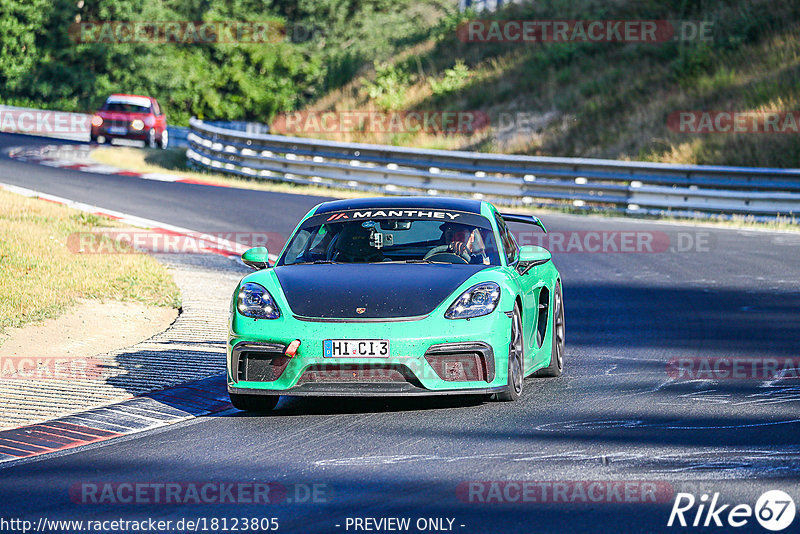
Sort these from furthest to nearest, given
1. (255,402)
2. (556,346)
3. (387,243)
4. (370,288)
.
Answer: (556,346) < (387,243) < (255,402) < (370,288)

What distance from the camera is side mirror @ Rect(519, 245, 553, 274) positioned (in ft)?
28.1

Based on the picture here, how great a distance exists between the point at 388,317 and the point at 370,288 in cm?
36

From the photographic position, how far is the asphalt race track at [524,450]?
5.45 meters

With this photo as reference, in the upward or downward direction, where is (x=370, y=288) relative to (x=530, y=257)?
downward

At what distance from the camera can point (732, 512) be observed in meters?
5.25

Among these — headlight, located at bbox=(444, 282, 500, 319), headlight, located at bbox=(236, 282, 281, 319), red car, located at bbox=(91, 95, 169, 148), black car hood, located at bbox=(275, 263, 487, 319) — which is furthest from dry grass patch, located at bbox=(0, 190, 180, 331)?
red car, located at bbox=(91, 95, 169, 148)

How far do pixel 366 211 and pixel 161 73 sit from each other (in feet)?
177

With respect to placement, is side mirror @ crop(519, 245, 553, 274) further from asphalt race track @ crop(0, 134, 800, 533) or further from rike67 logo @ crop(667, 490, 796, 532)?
rike67 logo @ crop(667, 490, 796, 532)

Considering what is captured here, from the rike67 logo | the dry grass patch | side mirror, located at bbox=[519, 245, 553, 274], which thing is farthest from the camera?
the dry grass patch

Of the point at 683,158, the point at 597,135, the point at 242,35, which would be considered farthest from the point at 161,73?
the point at 683,158

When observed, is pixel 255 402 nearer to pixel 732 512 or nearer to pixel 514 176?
pixel 732 512

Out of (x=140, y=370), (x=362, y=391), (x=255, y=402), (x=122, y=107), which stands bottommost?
(x=140, y=370)

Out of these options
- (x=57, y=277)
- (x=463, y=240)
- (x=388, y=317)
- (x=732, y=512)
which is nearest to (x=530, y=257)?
(x=463, y=240)

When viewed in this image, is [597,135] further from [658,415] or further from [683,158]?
[658,415]
